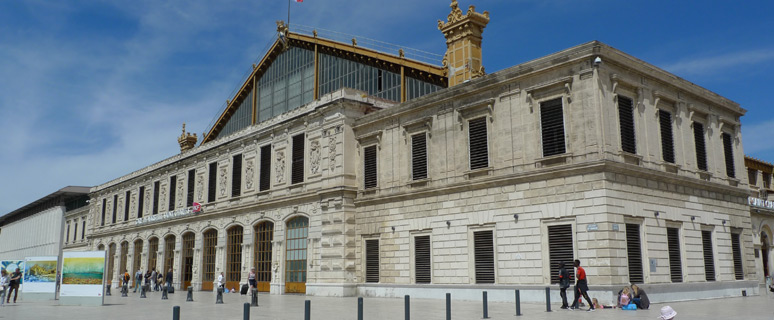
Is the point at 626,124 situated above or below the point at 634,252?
above

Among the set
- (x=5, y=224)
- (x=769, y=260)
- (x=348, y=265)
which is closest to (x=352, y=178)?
(x=348, y=265)

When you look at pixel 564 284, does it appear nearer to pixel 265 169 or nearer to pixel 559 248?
pixel 559 248

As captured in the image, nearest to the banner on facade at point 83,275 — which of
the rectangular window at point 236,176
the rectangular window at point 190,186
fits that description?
the rectangular window at point 236,176

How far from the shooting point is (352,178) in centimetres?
3359

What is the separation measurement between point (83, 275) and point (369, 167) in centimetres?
A: 1451

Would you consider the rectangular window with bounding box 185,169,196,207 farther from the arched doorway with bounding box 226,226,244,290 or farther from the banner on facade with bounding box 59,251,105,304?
the banner on facade with bounding box 59,251,105,304

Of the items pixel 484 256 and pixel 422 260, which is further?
pixel 422 260

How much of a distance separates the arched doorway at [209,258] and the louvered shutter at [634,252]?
29323mm

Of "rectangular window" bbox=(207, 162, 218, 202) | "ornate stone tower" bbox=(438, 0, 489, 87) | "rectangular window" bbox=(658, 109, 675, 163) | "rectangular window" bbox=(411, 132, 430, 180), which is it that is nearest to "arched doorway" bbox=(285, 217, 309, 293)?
"rectangular window" bbox=(411, 132, 430, 180)

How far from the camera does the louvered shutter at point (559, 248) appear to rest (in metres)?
23.5

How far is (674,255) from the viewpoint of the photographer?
84.0 ft

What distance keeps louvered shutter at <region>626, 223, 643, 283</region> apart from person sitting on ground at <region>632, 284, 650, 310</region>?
193cm

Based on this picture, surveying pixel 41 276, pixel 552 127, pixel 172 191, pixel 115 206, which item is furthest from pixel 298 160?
pixel 115 206

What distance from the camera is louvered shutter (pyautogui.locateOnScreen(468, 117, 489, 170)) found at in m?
27.3
